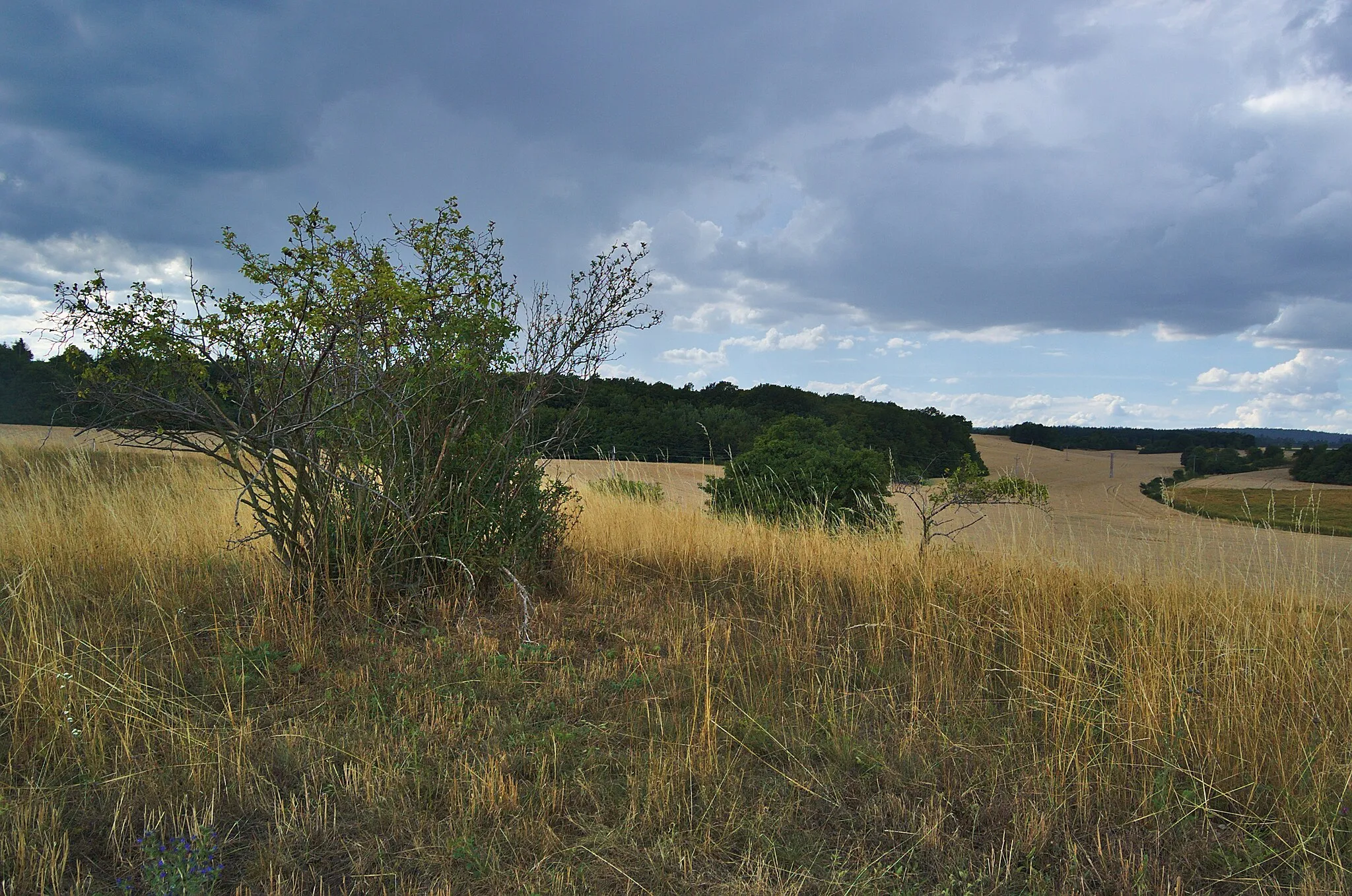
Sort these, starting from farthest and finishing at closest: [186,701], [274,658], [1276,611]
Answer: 1. [1276,611]
2. [274,658]
3. [186,701]

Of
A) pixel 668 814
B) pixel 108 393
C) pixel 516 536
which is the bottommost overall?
pixel 668 814

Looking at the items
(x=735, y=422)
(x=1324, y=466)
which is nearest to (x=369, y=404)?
(x=735, y=422)

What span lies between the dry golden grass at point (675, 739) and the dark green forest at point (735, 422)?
282 centimetres

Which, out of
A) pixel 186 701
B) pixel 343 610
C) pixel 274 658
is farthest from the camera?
pixel 343 610

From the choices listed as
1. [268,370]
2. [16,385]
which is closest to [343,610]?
[268,370]

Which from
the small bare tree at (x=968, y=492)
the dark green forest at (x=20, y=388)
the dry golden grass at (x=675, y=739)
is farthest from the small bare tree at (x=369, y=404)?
the dark green forest at (x=20, y=388)

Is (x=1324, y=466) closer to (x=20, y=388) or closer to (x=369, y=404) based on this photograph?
(x=369, y=404)

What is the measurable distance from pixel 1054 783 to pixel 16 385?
3308 cm

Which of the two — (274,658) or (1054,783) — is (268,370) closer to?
(274,658)

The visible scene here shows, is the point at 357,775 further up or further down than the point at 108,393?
further down

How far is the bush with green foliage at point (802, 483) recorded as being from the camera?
11.1 meters

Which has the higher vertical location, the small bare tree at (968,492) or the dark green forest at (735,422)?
the dark green forest at (735,422)

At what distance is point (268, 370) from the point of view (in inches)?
199

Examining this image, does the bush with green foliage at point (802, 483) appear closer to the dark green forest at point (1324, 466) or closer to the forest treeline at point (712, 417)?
the forest treeline at point (712, 417)
